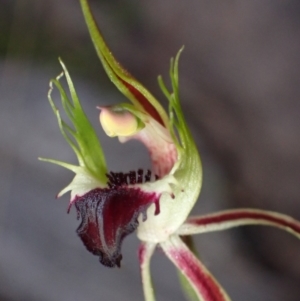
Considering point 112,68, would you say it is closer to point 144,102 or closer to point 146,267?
point 144,102

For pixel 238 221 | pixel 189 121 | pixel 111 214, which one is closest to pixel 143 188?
pixel 111 214

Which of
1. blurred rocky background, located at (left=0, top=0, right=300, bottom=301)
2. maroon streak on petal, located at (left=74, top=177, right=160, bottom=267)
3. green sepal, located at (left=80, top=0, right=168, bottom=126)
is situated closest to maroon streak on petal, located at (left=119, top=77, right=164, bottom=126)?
green sepal, located at (left=80, top=0, right=168, bottom=126)

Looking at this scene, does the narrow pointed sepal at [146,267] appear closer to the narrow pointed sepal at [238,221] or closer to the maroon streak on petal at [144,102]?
the narrow pointed sepal at [238,221]

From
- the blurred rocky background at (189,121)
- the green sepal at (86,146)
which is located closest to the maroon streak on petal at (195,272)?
the green sepal at (86,146)

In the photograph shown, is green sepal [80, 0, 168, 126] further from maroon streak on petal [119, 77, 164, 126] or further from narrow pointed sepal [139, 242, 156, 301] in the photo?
narrow pointed sepal [139, 242, 156, 301]

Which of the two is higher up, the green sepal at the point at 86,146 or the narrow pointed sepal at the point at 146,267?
the green sepal at the point at 86,146

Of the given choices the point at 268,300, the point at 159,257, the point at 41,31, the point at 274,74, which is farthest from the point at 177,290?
the point at 41,31
